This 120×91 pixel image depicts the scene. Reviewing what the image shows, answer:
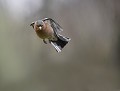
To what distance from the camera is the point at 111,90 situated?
10.1ft

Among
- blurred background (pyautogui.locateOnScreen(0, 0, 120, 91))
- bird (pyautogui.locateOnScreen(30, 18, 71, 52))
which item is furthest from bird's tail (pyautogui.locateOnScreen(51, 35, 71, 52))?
blurred background (pyautogui.locateOnScreen(0, 0, 120, 91))

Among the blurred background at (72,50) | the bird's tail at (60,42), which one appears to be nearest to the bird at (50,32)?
the bird's tail at (60,42)

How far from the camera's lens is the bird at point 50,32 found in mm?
435

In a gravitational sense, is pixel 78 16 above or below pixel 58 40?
above

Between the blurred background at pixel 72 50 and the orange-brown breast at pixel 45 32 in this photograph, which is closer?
the orange-brown breast at pixel 45 32

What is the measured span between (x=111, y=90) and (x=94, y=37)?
532 millimetres

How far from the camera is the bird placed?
0.44 metres

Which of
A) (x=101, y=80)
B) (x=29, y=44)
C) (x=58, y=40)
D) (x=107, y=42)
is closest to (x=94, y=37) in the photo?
(x=107, y=42)

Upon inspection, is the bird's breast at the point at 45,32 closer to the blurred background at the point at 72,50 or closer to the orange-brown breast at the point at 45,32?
the orange-brown breast at the point at 45,32

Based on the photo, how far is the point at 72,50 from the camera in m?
3.38

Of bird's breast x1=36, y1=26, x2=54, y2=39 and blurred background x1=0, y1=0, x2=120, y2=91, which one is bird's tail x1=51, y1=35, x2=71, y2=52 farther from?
blurred background x1=0, y1=0, x2=120, y2=91

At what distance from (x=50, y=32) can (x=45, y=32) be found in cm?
2

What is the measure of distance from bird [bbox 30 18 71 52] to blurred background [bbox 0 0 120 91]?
2418 millimetres

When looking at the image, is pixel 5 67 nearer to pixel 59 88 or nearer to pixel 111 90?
pixel 59 88
